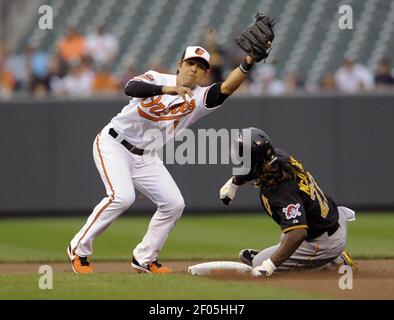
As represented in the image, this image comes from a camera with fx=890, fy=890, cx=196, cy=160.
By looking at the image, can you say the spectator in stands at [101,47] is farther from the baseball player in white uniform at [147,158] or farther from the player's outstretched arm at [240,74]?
the player's outstretched arm at [240,74]

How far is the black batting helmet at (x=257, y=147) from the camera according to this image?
6.42m

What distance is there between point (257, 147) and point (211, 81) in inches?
280

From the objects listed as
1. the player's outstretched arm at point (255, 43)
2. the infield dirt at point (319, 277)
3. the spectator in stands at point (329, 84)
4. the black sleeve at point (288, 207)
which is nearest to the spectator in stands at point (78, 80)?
the spectator in stands at point (329, 84)

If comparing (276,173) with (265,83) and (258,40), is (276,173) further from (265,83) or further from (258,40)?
(265,83)

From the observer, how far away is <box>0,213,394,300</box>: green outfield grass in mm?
5762

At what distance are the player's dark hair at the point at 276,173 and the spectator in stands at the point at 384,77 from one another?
7.50 m

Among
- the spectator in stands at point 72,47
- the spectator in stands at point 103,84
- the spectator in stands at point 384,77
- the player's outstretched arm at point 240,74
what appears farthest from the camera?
the spectator in stands at point 72,47

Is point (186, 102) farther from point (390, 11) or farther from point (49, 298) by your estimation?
point (390, 11)

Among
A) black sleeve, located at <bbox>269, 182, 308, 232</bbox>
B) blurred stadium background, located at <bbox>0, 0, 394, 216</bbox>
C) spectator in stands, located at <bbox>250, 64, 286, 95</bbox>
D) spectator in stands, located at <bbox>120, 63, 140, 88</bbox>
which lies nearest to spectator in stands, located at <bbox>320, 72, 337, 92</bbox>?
blurred stadium background, located at <bbox>0, 0, 394, 216</bbox>

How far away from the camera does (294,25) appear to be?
15.9 metres

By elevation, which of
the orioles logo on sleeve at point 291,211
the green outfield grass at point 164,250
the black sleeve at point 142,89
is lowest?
the green outfield grass at point 164,250

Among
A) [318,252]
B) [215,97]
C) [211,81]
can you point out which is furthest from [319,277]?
[211,81]

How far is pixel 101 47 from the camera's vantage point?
1513 centimetres

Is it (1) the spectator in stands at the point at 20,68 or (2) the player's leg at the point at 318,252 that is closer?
(2) the player's leg at the point at 318,252
